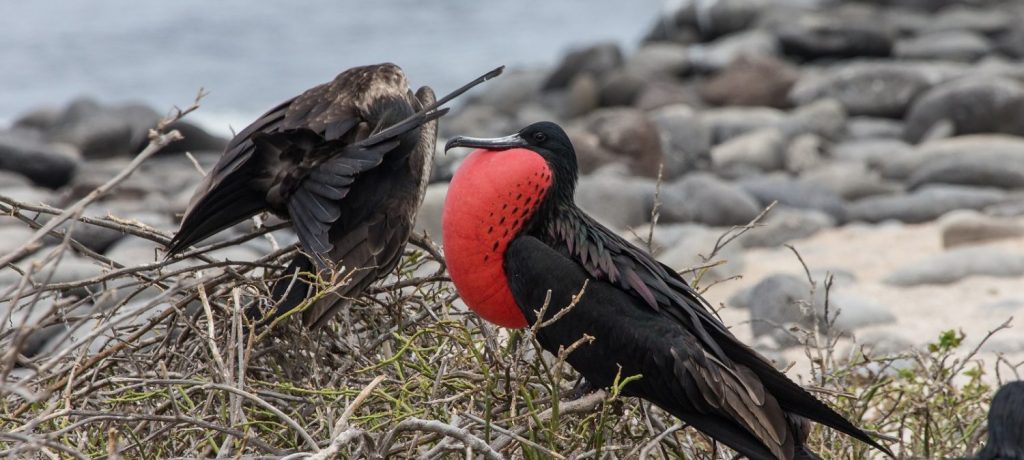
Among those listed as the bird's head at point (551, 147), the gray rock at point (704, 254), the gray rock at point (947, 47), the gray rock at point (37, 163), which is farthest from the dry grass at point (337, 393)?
the gray rock at point (947, 47)

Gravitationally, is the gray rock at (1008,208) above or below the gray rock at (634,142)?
below

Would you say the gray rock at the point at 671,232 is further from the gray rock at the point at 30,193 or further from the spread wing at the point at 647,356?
the spread wing at the point at 647,356

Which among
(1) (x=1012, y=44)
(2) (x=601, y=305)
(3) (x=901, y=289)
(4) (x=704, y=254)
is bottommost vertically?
(2) (x=601, y=305)

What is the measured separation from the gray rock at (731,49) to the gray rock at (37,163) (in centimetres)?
614

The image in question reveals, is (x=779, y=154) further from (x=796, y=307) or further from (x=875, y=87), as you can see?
(x=796, y=307)

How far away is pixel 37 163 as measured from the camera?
9.82 m

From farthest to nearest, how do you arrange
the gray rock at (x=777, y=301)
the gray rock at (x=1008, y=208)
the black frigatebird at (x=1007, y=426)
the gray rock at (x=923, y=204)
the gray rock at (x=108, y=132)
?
the gray rock at (x=108, y=132) → the gray rock at (x=923, y=204) → the gray rock at (x=1008, y=208) → the gray rock at (x=777, y=301) → the black frigatebird at (x=1007, y=426)

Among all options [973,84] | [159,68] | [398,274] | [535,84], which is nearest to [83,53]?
[159,68]

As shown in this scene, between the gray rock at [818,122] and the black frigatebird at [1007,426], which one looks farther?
the gray rock at [818,122]

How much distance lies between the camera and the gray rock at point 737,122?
35.3ft

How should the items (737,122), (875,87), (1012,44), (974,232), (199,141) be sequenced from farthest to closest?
(1012,44) → (875,87) → (737,122) → (199,141) → (974,232)

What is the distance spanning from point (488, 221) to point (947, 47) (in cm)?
1172

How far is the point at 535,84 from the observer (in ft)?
45.2

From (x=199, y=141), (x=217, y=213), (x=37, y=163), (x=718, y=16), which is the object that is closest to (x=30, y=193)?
(x=37, y=163)
